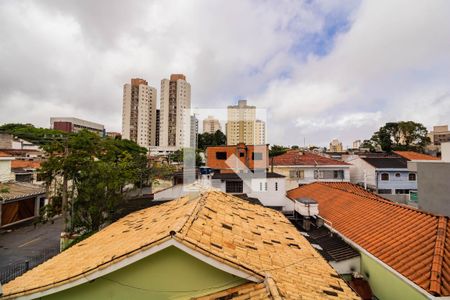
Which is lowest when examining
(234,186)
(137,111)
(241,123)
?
(234,186)

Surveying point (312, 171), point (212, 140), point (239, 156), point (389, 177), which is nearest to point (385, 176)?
point (389, 177)

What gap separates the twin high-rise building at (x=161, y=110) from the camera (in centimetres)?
9712

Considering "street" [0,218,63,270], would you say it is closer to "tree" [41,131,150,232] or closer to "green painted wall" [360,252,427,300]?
"tree" [41,131,150,232]

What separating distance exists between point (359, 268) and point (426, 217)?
3.59 meters

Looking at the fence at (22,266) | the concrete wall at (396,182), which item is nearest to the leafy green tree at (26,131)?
the fence at (22,266)

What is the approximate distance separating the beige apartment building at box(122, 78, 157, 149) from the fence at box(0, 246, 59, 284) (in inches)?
3369

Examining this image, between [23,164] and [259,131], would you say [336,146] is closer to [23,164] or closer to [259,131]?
[259,131]

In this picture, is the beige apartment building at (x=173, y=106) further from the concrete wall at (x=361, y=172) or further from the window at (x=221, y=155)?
the concrete wall at (x=361, y=172)

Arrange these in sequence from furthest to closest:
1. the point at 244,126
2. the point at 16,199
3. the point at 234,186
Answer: the point at 244,126, the point at 234,186, the point at 16,199

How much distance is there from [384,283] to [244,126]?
6177 cm

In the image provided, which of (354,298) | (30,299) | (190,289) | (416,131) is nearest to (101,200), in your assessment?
(30,299)

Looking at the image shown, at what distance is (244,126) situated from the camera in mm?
69000

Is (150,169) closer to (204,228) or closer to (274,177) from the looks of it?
(274,177)

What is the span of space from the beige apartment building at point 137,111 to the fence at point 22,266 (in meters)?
85.6
